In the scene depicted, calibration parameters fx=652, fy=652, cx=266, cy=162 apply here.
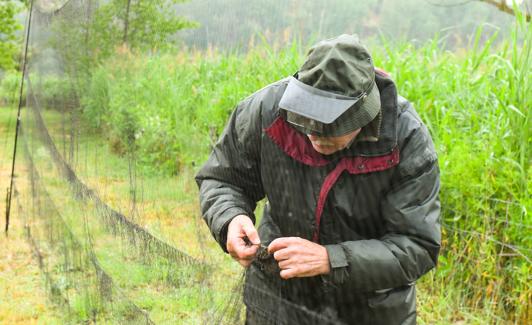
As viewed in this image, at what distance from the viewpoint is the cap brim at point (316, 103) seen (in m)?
1.60

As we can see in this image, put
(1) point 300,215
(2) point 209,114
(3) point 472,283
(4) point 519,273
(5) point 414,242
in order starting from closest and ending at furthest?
(5) point 414,242
(1) point 300,215
(4) point 519,273
(3) point 472,283
(2) point 209,114

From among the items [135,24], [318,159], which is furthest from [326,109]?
[135,24]

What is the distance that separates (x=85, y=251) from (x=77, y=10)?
1.09 m

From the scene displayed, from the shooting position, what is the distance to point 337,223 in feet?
6.21

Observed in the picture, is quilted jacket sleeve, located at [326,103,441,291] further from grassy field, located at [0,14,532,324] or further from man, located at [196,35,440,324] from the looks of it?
grassy field, located at [0,14,532,324]

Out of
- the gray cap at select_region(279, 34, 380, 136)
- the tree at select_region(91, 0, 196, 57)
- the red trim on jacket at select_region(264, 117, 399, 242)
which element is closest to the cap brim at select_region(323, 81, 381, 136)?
the gray cap at select_region(279, 34, 380, 136)

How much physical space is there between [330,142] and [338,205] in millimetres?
211

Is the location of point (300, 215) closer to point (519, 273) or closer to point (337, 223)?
point (337, 223)

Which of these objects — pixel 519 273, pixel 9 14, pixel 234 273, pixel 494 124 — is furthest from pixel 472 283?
pixel 9 14

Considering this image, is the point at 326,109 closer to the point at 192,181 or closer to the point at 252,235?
the point at 252,235

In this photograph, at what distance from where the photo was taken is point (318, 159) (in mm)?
1839

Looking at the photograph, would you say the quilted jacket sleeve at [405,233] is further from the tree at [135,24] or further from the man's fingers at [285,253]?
the tree at [135,24]

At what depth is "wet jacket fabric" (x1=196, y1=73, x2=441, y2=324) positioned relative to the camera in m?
1.78

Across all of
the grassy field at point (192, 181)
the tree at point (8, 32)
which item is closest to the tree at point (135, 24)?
the grassy field at point (192, 181)
